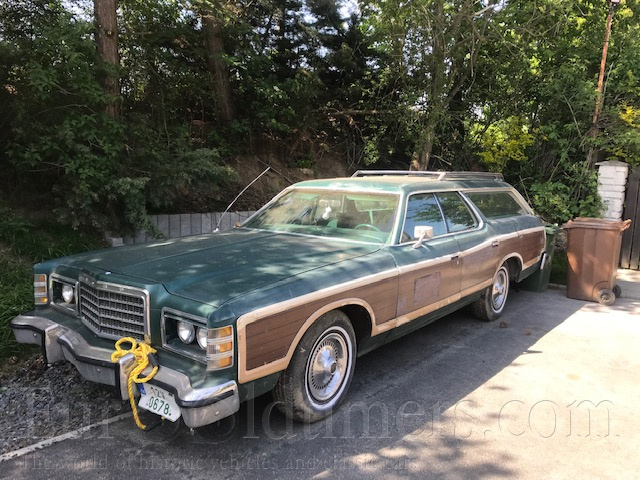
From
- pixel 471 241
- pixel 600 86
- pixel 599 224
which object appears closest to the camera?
pixel 471 241

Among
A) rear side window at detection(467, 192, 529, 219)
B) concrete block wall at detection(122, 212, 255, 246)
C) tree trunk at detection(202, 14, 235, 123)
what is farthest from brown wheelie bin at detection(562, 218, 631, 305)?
tree trunk at detection(202, 14, 235, 123)

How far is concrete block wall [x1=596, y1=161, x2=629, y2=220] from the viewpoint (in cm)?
858

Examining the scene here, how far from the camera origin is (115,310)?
9.79 feet

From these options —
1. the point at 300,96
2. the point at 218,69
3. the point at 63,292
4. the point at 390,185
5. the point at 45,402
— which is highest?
the point at 218,69

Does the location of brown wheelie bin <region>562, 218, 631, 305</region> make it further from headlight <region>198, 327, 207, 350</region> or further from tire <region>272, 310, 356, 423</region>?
headlight <region>198, 327, 207, 350</region>

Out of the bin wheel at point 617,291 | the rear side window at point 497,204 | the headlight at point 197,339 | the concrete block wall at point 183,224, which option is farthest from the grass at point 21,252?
the bin wheel at point 617,291

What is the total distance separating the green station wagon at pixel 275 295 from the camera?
2637mm

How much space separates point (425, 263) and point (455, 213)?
118 centimetres

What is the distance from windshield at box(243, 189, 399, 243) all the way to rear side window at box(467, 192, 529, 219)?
159cm

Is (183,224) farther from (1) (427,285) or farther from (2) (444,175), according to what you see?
(1) (427,285)

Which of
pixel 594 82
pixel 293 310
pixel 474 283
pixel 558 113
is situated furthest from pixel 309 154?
pixel 293 310

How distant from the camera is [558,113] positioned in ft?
32.2

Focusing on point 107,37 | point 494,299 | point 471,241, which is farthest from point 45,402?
point 494,299

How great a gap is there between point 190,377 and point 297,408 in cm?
83
